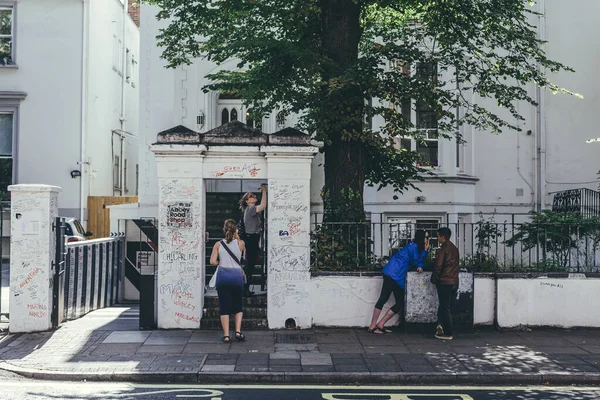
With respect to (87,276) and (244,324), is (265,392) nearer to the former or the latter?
(244,324)

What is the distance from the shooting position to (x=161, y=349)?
9.84 m

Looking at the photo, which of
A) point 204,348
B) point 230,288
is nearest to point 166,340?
point 204,348

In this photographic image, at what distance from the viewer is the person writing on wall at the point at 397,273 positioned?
11.1m

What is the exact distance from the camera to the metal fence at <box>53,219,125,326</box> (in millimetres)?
11602

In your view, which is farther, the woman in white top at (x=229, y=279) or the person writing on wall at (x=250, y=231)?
the person writing on wall at (x=250, y=231)

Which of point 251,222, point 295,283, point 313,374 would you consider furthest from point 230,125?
point 313,374

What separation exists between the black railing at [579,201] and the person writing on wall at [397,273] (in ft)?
26.0

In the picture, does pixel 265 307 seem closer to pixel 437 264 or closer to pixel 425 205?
pixel 437 264

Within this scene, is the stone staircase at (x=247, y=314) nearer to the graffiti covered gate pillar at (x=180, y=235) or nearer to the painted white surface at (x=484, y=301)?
the graffiti covered gate pillar at (x=180, y=235)

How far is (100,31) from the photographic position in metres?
26.0

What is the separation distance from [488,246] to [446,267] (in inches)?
66.9

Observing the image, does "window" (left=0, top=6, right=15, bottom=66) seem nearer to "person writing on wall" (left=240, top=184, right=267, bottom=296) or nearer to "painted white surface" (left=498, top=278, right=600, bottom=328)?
"person writing on wall" (left=240, top=184, right=267, bottom=296)

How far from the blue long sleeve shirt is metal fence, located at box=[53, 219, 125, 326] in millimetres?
5310

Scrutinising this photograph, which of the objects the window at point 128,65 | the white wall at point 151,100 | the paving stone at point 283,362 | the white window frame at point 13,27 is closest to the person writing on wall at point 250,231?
the paving stone at point 283,362
